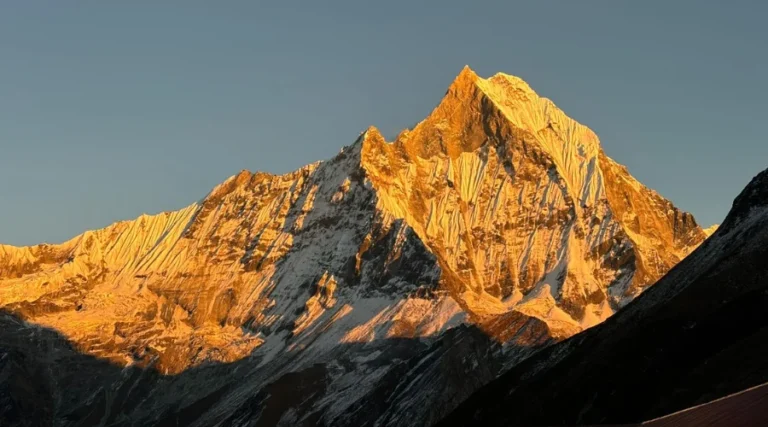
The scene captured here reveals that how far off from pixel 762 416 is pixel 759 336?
418 ft

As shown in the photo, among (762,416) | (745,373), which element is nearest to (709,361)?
(745,373)

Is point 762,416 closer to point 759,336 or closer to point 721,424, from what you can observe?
point 721,424

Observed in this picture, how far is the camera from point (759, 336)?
186625 mm

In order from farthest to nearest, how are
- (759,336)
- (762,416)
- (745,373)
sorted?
1. (759,336)
2. (745,373)
3. (762,416)

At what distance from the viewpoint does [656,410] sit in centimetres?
19100

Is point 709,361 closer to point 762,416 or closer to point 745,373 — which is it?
point 745,373

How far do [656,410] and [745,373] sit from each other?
2324cm

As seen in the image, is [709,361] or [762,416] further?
[709,361]

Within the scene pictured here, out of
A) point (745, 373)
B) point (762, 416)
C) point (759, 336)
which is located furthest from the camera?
point (759, 336)

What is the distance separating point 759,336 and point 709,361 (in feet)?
30.2

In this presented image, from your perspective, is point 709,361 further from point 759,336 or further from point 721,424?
point 721,424

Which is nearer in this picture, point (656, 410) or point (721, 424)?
point (721, 424)

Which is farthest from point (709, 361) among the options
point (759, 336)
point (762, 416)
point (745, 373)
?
point (762, 416)

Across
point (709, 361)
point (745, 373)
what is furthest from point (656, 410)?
point (745, 373)
